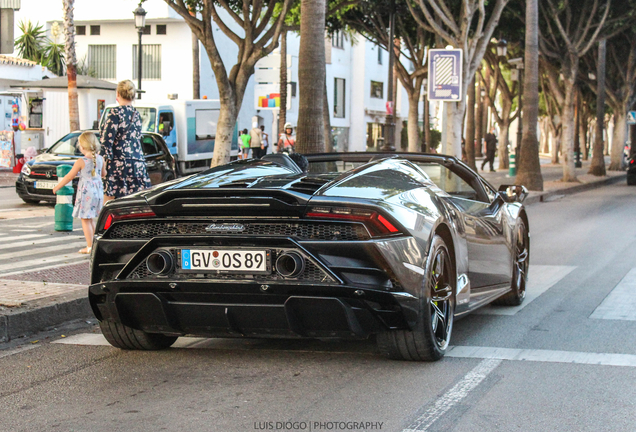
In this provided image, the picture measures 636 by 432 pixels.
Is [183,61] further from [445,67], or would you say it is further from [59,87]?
[445,67]

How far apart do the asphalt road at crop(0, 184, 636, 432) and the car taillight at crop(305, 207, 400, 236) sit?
2.71 ft

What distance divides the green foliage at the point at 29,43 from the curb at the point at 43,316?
125 ft

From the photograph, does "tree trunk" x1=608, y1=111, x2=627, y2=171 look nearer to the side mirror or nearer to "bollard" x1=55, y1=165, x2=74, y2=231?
"bollard" x1=55, y1=165, x2=74, y2=231

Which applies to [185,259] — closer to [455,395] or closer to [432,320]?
[432,320]

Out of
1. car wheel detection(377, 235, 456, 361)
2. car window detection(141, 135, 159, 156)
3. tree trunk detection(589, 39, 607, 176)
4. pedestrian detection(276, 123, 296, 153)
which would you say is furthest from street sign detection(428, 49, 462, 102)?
tree trunk detection(589, 39, 607, 176)

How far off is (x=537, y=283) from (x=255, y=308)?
4.64 metres

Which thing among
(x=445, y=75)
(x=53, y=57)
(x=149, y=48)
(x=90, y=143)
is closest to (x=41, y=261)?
(x=90, y=143)

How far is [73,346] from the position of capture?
5766 mm

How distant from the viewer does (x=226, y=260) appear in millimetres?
4680

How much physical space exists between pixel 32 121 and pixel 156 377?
29.7 metres

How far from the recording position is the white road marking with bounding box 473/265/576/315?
23.2ft

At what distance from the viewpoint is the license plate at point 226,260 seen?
15.2 ft

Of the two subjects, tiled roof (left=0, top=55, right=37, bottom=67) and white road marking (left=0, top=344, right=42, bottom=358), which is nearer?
white road marking (left=0, top=344, right=42, bottom=358)

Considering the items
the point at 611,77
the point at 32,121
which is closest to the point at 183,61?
the point at 32,121
